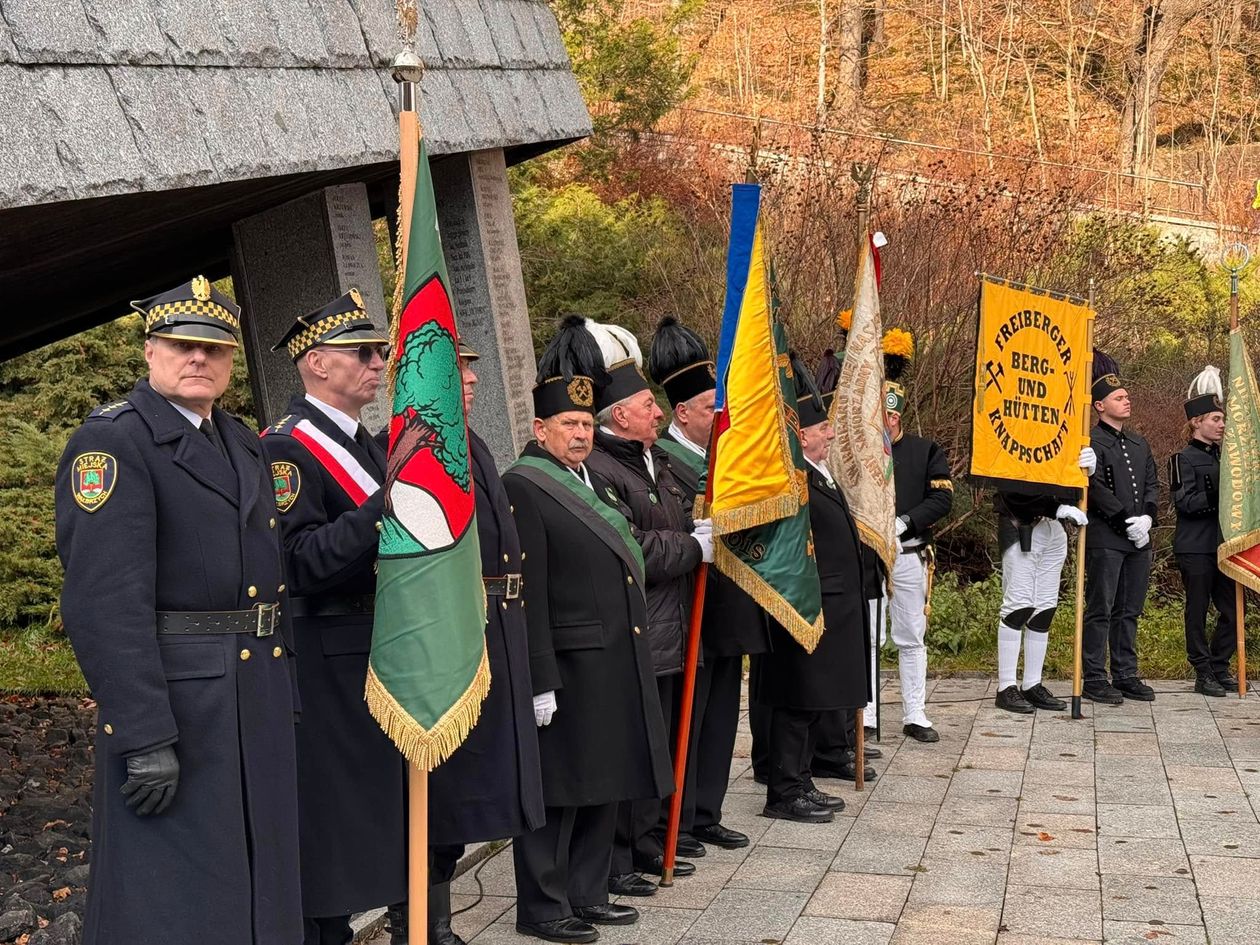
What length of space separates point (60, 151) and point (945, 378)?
11115 mm

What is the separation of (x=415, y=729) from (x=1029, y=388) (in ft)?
20.0

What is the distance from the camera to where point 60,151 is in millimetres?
4559

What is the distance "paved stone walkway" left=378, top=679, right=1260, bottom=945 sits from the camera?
575 centimetres

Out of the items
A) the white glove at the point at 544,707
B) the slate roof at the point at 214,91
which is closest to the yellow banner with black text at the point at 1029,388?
the slate roof at the point at 214,91

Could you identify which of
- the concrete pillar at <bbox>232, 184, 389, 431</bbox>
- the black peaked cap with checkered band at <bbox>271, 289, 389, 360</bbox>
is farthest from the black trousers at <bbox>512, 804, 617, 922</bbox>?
the concrete pillar at <bbox>232, 184, 389, 431</bbox>

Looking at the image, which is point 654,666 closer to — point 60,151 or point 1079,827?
point 1079,827

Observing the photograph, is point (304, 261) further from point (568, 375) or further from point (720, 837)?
point (720, 837)

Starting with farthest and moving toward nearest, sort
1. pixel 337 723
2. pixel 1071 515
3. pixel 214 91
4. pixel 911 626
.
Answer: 1. pixel 1071 515
2. pixel 911 626
3. pixel 214 91
4. pixel 337 723

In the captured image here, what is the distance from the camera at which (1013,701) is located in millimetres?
10281

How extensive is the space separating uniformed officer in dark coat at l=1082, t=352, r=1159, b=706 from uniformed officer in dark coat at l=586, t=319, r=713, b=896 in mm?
4653

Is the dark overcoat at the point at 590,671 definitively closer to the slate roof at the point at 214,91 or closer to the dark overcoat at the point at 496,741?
the dark overcoat at the point at 496,741

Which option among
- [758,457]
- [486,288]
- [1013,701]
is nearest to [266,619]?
[758,457]

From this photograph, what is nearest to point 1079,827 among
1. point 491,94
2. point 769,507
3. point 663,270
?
point 769,507

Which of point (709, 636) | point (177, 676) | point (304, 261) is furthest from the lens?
point (304, 261)
